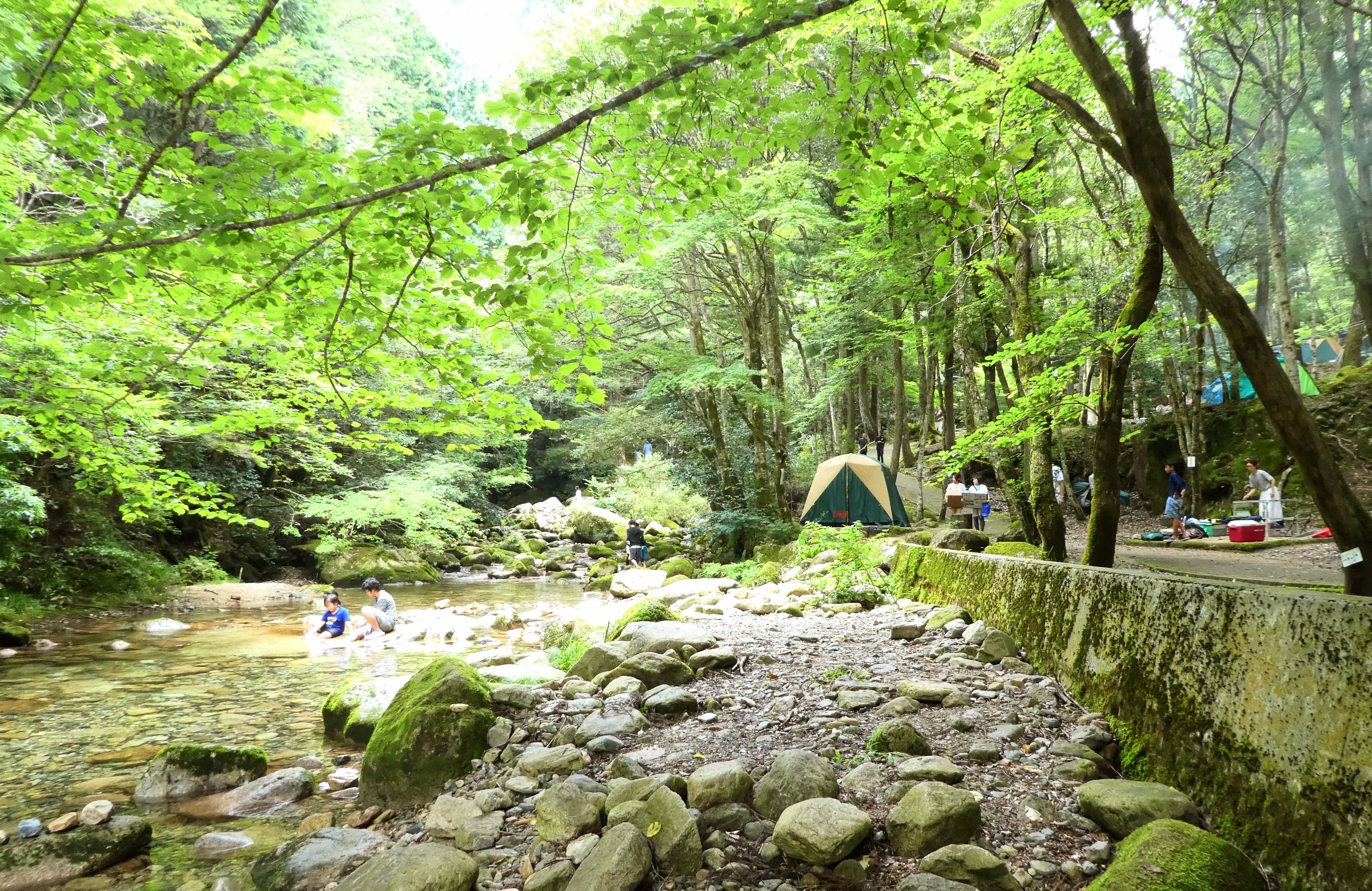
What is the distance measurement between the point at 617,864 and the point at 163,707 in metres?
6.98

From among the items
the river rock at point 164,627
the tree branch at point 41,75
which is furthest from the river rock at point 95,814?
the river rock at point 164,627

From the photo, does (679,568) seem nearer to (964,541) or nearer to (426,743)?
(964,541)

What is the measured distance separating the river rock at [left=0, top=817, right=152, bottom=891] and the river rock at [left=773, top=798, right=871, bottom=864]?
12.7 feet

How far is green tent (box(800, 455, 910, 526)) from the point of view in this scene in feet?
54.7

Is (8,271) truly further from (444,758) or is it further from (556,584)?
(556,584)

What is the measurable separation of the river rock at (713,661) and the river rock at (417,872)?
8.18 ft

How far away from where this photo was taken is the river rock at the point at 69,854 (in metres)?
3.61

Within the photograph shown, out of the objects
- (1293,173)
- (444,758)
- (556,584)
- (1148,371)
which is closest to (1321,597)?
(444,758)

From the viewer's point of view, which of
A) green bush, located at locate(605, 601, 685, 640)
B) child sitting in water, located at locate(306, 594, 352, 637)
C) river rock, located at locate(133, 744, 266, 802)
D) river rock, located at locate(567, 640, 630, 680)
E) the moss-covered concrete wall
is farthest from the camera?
child sitting in water, located at locate(306, 594, 352, 637)

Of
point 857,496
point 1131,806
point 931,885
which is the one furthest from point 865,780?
point 857,496

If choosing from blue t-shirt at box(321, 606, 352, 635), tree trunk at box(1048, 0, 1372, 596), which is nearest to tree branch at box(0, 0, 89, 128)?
tree trunk at box(1048, 0, 1372, 596)

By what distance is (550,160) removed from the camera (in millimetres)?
3328

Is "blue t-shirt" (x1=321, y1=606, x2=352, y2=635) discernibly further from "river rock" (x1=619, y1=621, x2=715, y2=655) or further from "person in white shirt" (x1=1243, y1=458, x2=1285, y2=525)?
"person in white shirt" (x1=1243, y1=458, x2=1285, y2=525)

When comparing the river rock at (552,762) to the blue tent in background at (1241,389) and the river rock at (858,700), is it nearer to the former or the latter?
the river rock at (858,700)
